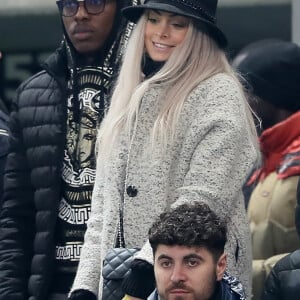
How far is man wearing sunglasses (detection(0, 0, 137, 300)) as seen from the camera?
677cm

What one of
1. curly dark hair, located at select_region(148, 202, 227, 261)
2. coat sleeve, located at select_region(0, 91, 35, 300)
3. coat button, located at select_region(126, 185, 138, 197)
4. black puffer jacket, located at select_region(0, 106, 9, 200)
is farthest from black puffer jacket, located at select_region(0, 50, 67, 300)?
curly dark hair, located at select_region(148, 202, 227, 261)

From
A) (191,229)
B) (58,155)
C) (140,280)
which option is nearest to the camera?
(191,229)

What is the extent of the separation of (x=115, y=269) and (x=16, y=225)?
42.9 inches

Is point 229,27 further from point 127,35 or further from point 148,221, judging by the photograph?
point 148,221

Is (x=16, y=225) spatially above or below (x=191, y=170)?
below

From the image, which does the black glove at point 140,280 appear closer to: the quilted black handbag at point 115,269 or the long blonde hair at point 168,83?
the quilted black handbag at point 115,269

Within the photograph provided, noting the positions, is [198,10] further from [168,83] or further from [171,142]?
[171,142]

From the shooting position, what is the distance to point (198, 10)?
6.36 metres

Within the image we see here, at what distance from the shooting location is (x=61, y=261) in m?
6.79

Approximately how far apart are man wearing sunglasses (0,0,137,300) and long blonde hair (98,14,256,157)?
40 cm

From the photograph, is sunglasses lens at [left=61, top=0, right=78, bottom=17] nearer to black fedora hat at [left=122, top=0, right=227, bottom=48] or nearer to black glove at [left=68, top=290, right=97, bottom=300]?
black fedora hat at [left=122, top=0, right=227, bottom=48]

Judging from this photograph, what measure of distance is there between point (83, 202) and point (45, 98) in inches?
19.9

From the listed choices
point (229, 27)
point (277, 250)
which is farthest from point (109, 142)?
point (229, 27)

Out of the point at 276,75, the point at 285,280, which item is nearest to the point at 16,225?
the point at 285,280
